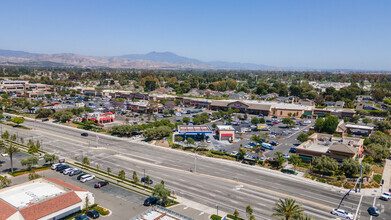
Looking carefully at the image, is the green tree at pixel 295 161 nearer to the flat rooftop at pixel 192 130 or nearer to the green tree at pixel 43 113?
the flat rooftop at pixel 192 130

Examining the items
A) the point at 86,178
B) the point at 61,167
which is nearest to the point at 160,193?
the point at 86,178

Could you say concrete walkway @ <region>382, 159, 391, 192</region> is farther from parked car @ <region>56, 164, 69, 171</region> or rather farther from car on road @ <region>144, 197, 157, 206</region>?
parked car @ <region>56, 164, 69, 171</region>

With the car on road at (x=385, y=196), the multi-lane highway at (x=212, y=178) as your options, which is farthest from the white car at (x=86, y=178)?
the car on road at (x=385, y=196)

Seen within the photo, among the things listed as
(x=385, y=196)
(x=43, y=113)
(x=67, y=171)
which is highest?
(x=43, y=113)

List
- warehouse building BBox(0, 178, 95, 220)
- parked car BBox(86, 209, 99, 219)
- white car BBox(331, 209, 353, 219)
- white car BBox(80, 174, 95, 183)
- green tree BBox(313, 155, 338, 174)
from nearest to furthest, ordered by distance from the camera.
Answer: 1. warehouse building BBox(0, 178, 95, 220)
2. parked car BBox(86, 209, 99, 219)
3. white car BBox(331, 209, 353, 219)
4. white car BBox(80, 174, 95, 183)
5. green tree BBox(313, 155, 338, 174)

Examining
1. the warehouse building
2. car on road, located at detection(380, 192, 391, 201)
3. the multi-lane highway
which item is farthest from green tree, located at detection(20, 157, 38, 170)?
car on road, located at detection(380, 192, 391, 201)

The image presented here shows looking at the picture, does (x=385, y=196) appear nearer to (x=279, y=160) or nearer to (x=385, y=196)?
(x=385, y=196)
